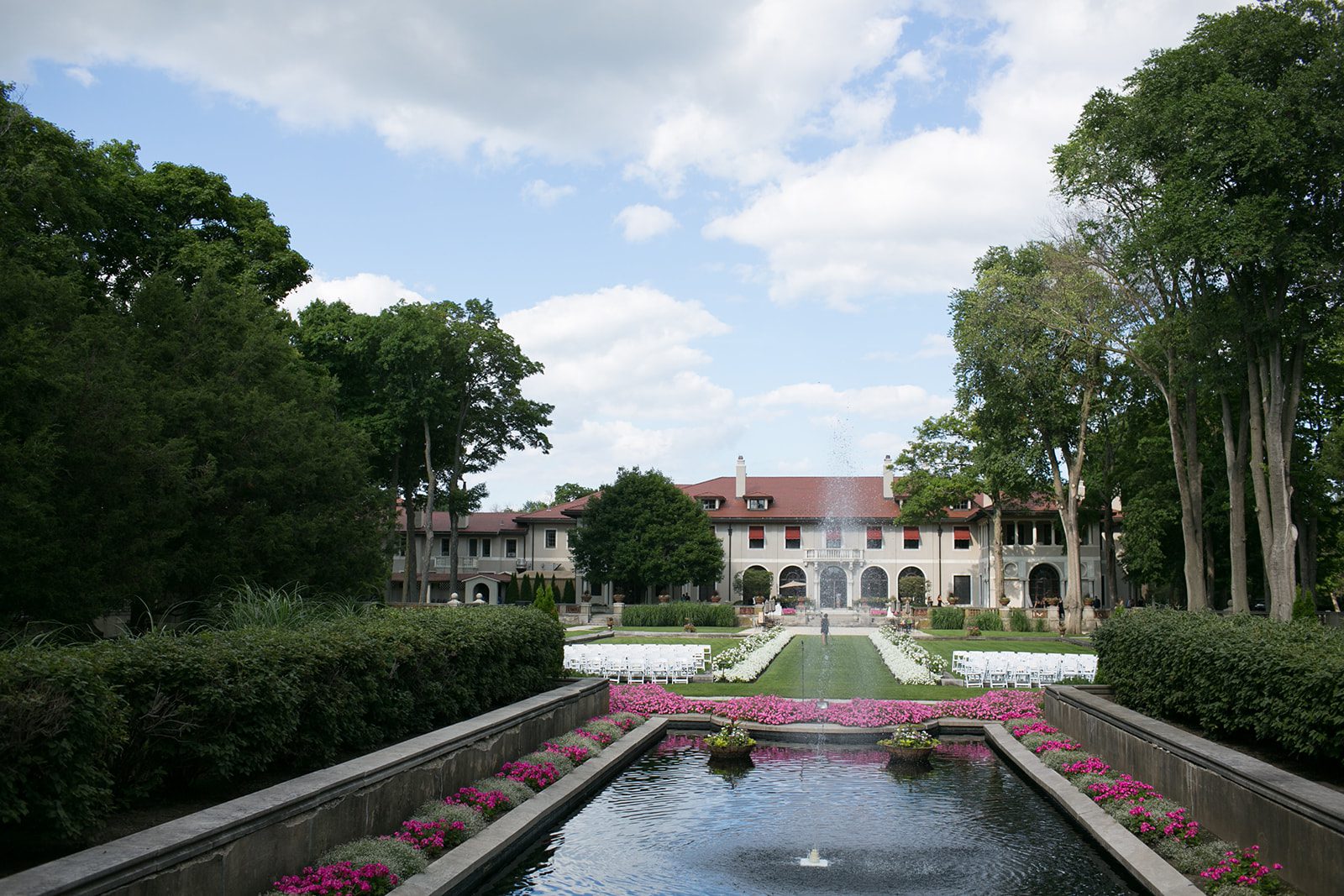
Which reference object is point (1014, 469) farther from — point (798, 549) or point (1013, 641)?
point (798, 549)

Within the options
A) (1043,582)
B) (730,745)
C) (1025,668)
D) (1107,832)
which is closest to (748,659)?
(1025,668)

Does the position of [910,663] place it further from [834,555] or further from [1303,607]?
[834,555]

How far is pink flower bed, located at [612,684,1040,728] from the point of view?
17531 millimetres

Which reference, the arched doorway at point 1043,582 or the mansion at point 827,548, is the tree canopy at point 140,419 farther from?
the arched doorway at point 1043,582

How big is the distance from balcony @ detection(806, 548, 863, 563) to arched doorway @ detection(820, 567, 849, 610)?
144 cm

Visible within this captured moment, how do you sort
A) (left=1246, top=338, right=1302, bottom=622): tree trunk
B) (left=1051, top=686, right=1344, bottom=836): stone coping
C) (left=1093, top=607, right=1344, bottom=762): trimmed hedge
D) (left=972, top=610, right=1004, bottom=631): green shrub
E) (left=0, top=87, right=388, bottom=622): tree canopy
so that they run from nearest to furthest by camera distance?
(left=1051, top=686, right=1344, bottom=836): stone coping
(left=1093, top=607, right=1344, bottom=762): trimmed hedge
(left=0, top=87, right=388, bottom=622): tree canopy
(left=1246, top=338, right=1302, bottom=622): tree trunk
(left=972, top=610, right=1004, bottom=631): green shrub

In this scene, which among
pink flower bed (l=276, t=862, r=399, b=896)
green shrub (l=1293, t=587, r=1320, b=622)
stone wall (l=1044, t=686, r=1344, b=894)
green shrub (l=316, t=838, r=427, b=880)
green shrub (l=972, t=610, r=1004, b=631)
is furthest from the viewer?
green shrub (l=972, t=610, r=1004, b=631)

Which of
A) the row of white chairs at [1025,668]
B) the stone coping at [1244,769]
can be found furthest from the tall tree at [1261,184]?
the stone coping at [1244,769]

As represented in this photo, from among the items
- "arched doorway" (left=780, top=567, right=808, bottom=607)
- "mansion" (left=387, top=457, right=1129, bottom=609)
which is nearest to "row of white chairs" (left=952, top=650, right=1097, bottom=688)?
"mansion" (left=387, top=457, right=1129, bottom=609)

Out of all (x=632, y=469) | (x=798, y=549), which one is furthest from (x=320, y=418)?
(x=798, y=549)

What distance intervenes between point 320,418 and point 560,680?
37.1ft

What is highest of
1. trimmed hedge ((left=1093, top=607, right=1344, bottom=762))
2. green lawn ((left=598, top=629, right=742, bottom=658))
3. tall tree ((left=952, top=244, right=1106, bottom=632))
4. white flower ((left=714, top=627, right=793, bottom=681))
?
tall tree ((left=952, top=244, right=1106, bottom=632))

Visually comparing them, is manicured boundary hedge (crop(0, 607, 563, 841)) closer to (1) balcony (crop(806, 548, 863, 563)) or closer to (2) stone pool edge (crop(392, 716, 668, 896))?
(2) stone pool edge (crop(392, 716, 668, 896))

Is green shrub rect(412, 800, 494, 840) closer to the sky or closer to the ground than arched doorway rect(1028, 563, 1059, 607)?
closer to the ground
